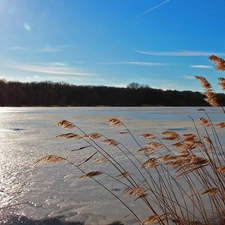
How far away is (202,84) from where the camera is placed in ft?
8.36

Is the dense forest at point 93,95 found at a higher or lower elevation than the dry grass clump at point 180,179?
higher

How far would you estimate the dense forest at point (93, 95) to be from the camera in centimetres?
6825

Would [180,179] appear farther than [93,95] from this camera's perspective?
No

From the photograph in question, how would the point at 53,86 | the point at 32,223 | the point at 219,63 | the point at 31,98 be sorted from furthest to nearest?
the point at 53,86, the point at 31,98, the point at 32,223, the point at 219,63

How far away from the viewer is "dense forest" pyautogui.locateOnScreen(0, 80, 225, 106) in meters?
68.2

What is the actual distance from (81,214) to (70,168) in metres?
2.11

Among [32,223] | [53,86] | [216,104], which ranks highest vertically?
[53,86]

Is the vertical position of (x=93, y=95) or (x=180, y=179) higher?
(x=93, y=95)

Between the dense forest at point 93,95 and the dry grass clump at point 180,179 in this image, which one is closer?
the dry grass clump at point 180,179

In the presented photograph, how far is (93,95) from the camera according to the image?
2995 inches

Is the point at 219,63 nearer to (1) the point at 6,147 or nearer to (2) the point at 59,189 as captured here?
(2) the point at 59,189

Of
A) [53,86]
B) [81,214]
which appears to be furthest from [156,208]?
[53,86]

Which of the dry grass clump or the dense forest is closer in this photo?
the dry grass clump

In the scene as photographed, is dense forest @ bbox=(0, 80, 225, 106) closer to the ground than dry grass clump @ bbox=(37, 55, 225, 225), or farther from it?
farther from it
